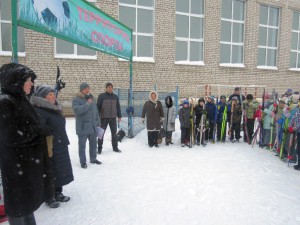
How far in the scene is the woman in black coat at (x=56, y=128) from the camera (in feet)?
10.7

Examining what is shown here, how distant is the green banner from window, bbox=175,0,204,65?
19.7 ft

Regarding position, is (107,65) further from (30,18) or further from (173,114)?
(30,18)

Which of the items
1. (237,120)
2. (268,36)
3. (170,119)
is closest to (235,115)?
(237,120)

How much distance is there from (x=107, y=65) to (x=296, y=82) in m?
12.0

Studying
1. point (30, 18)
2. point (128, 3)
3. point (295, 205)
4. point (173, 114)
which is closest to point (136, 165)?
point (173, 114)

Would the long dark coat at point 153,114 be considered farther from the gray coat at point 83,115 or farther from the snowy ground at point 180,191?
the gray coat at point 83,115

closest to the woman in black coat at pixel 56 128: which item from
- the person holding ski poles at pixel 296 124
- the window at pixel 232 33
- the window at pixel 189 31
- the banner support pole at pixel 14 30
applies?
the banner support pole at pixel 14 30

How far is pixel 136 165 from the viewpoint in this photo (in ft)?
17.9

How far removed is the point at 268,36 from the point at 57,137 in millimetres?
14941

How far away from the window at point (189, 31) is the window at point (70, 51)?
13.9ft

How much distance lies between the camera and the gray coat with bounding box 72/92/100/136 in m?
4.92

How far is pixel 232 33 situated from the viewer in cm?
1402

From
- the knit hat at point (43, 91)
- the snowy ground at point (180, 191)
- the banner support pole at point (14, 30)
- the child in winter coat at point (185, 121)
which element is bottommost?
the snowy ground at point (180, 191)

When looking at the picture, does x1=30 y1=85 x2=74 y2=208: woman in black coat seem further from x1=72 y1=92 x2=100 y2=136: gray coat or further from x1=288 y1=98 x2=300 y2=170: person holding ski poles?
x1=288 y1=98 x2=300 y2=170: person holding ski poles
